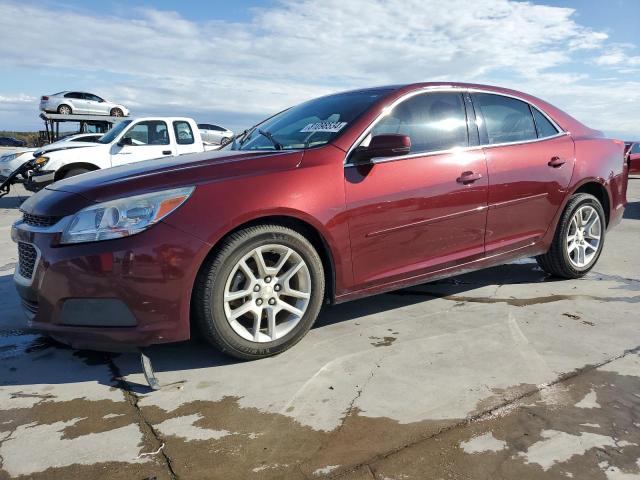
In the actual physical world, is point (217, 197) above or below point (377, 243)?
above

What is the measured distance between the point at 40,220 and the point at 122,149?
7761 millimetres

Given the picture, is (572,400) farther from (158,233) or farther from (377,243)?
(158,233)

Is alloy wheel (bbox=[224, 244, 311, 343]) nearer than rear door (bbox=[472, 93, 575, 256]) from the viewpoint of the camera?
Yes

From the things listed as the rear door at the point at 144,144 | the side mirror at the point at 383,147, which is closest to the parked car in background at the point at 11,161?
the rear door at the point at 144,144

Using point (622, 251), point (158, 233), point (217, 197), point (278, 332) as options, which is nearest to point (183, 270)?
point (158, 233)

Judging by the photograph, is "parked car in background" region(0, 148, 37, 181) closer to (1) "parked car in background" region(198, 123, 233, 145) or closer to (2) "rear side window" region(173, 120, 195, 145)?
(2) "rear side window" region(173, 120, 195, 145)

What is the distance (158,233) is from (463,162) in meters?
2.07

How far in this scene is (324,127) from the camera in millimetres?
3443

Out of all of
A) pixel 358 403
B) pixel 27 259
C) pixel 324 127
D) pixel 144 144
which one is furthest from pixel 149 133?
pixel 358 403

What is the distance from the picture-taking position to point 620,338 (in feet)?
10.7

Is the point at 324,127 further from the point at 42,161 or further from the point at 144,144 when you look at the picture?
the point at 42,161

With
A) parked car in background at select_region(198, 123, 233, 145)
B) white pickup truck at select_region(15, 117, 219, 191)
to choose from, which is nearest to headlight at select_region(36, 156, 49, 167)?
white pickup truck at select_region(15, 117, 219, 191)

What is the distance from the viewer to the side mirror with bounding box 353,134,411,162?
122 inches

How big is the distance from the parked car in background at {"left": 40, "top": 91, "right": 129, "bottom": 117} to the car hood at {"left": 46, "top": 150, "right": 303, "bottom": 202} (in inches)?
758
